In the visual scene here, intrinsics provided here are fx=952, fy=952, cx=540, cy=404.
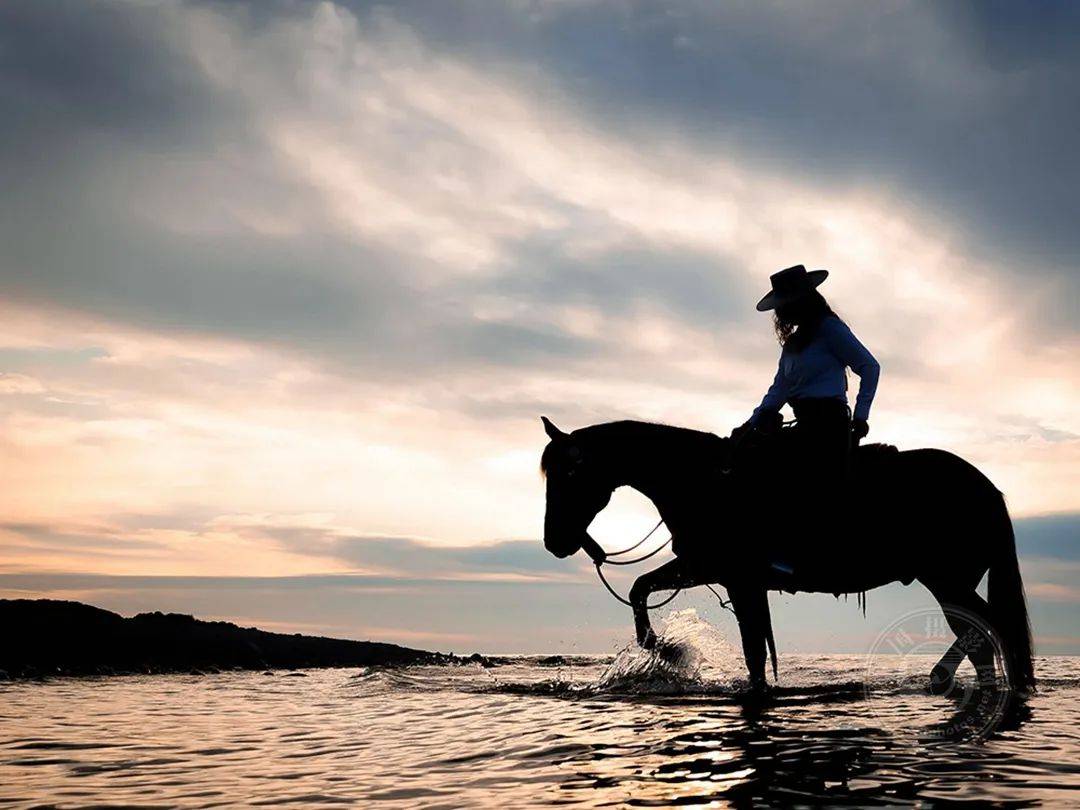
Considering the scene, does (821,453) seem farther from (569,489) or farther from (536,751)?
(536,751)

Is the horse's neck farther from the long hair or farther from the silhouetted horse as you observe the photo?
the long hair

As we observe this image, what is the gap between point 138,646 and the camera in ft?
61.3

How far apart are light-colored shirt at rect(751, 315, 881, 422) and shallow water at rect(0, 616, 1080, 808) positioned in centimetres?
309

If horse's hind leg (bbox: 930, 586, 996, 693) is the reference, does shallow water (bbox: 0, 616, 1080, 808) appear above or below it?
below

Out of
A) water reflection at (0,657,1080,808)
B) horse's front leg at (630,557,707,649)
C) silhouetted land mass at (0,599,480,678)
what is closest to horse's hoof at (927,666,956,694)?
water reflection at (0,657,1080,808)

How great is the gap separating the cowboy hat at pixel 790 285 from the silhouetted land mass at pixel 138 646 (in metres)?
12.4

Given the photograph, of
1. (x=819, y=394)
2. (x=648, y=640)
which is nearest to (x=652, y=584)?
(x=648, y=640)

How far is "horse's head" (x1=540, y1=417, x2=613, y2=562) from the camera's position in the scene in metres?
10.5

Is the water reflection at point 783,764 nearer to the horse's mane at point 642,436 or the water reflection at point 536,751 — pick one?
the water reflection at point 536,751

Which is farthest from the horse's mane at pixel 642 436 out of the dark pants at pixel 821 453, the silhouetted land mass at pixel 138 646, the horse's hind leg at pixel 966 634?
the silhouetted land mass at pixel 138 646

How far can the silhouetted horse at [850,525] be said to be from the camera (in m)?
10.1

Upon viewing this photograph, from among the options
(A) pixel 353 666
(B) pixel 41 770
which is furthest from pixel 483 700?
(A) pixel 353 666

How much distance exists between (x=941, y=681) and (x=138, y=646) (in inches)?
586

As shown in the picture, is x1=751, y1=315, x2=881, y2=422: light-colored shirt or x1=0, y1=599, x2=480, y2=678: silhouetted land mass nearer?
x1=751, y1=315, x2=881, y2=422: light-colored shirt
